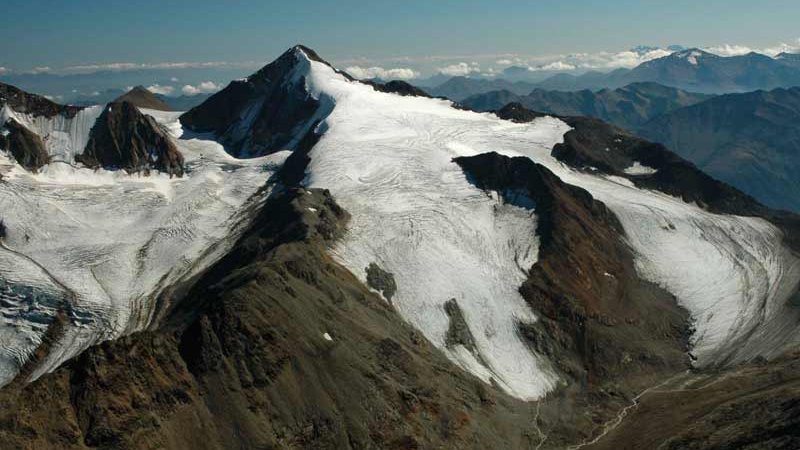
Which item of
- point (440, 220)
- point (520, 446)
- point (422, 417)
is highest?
point (440, 220)

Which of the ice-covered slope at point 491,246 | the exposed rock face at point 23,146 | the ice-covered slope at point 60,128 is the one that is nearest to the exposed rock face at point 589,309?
the ice-covered slope at point 491,246

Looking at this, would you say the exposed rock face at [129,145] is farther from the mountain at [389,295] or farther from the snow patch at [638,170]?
the snow patch at [638,170]

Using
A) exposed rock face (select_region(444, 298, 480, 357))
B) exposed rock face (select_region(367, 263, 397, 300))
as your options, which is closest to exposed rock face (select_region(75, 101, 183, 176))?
exposed rock face (select_region(367, 263, 397, 300))

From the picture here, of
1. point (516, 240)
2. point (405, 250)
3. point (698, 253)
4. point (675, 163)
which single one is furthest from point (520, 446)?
point (675, 163)

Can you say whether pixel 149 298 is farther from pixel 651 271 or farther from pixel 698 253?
pixel 698 253

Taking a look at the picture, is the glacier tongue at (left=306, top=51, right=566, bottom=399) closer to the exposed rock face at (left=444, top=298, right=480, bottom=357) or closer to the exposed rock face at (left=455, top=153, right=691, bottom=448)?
the exposed rock face at (left=444, top=298, right=480, bottom=357)

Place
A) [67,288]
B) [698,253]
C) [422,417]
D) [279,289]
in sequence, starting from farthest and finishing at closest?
[698,253]
[67,288]
[279,289]
[422,417]

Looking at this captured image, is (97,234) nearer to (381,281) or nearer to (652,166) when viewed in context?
(381,281)
